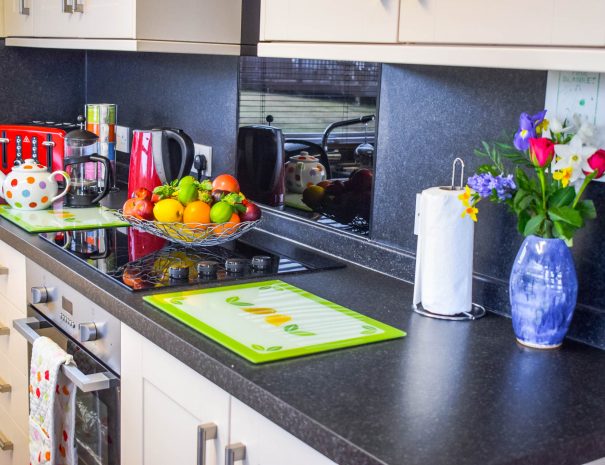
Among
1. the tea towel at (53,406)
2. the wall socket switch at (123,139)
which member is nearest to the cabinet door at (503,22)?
the tea towel at (53,406)

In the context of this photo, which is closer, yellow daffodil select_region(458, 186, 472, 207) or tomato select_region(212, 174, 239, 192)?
yellow daffodil select_region(458, 186, 472, 207)

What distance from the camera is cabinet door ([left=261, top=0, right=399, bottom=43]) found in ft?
4.65

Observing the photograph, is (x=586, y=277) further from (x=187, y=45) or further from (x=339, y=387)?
(x=187, y=45)

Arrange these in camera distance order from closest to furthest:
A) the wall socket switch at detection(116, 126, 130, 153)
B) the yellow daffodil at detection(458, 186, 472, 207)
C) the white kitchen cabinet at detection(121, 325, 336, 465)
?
the white kitchen cabinet at detection(121, 325, 336, 465) < the yellow daffodil at detection(458, 186, 472, 207) < the wall socket switch at detection(116, 126, 130, 153)

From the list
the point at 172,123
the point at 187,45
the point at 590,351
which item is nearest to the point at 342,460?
the point at 590,351

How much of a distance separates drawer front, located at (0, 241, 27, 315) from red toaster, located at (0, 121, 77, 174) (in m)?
0.62

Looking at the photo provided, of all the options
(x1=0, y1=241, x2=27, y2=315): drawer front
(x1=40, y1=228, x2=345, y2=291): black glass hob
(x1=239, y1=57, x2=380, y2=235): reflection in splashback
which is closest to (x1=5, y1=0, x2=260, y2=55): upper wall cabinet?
(x1=239, y1=57, x2=380, y2=235): reflection in splashback

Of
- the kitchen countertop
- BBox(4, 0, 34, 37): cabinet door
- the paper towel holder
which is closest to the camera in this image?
the kitchen countertop

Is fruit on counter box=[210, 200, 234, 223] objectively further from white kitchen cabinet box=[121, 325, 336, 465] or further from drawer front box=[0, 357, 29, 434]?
drawer front box=[0, 357, 29, 434]

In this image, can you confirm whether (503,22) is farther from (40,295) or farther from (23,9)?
(23,9)

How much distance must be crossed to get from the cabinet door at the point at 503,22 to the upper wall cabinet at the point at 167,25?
0.96m

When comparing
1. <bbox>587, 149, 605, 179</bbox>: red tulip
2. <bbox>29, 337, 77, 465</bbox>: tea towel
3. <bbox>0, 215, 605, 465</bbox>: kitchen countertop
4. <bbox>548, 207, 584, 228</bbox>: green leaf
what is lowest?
<bbox>29, 337, 77, 465</bbox>: tea towel

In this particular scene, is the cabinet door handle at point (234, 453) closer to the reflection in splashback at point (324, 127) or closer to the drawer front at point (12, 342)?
the reflection in splashback at point (324, 127)

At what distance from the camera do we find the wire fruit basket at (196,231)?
77.6 inches
